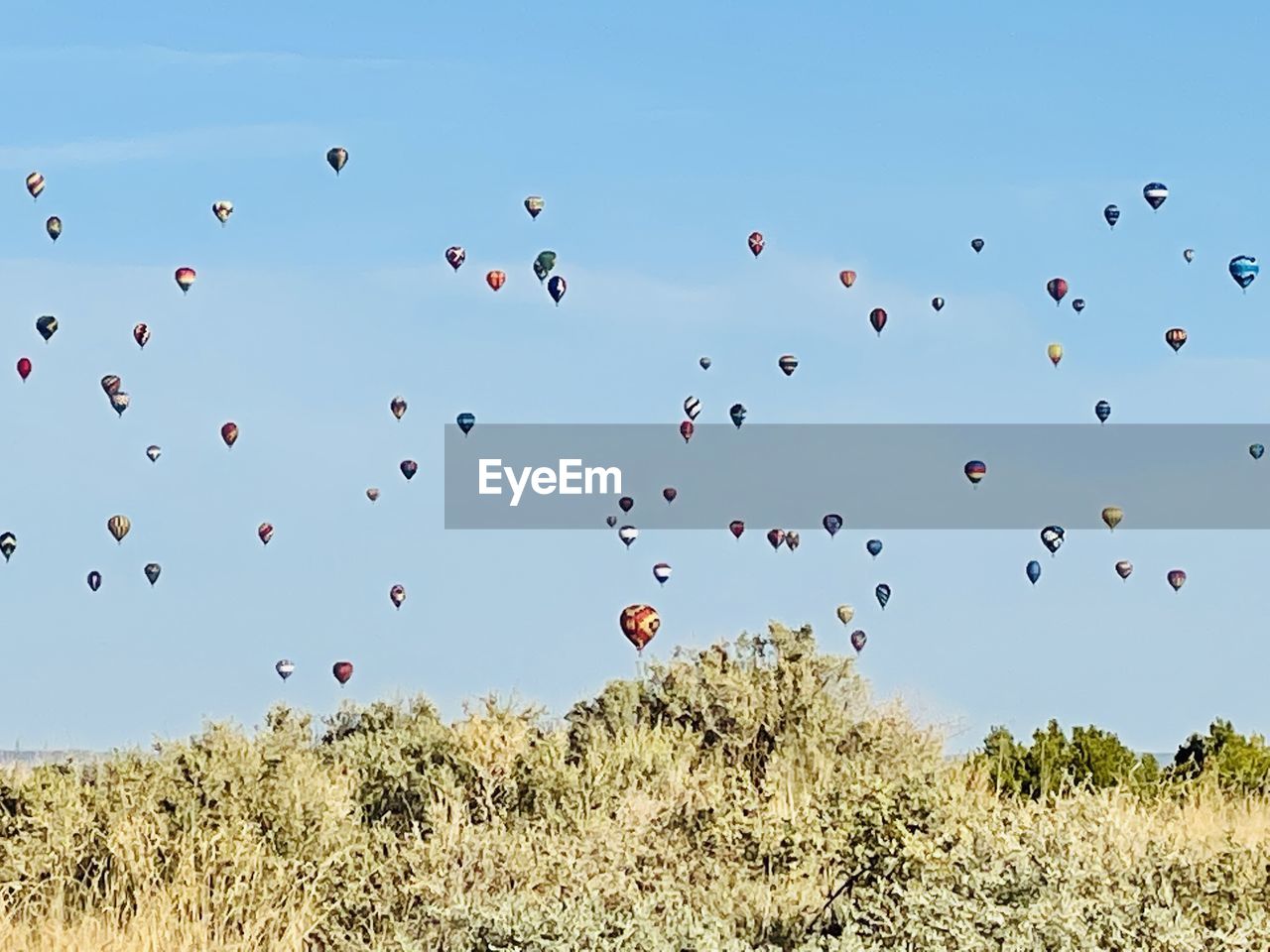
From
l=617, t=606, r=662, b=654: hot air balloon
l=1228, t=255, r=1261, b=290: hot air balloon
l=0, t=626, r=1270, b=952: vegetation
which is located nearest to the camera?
l=0, t=626, r=1270, b=952: vegetation

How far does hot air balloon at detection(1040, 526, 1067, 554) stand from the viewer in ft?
162

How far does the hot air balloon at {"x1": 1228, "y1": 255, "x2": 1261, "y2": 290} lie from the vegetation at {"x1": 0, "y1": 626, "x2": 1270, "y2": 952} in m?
28.7

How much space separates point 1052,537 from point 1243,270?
813 cm

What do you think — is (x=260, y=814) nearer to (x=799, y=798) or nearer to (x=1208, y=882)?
(x=799, y=798)

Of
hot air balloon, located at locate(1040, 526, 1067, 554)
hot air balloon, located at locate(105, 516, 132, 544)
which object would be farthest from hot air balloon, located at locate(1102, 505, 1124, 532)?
hot air balloon, located at locate(105, 516, 132, 544)

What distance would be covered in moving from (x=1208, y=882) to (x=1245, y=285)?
122 ft

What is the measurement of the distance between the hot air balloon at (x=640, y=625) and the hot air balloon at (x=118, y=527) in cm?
1643

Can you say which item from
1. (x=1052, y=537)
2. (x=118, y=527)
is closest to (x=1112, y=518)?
(x=1052, y=537)

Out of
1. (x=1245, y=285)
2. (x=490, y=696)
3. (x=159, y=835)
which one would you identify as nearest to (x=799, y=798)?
(x=490, y=696)

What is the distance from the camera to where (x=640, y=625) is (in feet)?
126

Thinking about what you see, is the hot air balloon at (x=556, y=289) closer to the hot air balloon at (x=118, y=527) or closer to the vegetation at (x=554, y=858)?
the hot air balloon at (x=118, y=527)

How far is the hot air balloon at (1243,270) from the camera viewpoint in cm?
4653

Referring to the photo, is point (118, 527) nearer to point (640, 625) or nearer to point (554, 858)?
point (640, 625)

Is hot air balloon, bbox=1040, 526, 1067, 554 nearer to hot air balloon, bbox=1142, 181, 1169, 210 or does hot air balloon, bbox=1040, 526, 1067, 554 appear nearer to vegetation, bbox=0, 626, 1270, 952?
hot air balloon, bbox=1142, 181, 1169, 210
